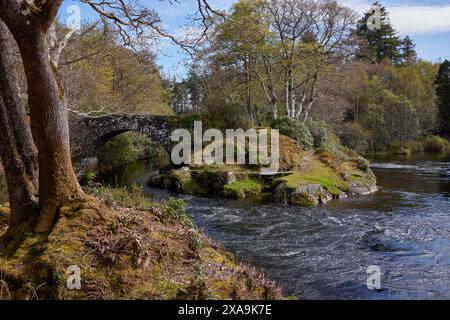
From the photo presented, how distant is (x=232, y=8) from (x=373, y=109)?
2599 centimetres

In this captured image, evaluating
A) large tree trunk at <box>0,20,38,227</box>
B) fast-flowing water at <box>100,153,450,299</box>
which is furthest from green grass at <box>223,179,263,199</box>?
large tree trunk at <box>0,20,38,227</box>

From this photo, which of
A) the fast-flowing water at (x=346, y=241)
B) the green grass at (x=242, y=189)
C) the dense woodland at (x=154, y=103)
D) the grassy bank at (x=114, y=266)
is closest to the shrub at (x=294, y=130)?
the dense woodland at (x=154, y=103)

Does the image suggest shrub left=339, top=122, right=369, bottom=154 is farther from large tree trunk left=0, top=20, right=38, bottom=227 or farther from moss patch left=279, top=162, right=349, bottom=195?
large tree trunk left=0, top=20, right=38, bottom=227

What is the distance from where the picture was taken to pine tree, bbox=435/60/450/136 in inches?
2120

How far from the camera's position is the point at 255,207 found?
1712cm

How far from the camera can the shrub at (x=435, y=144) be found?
4978cm

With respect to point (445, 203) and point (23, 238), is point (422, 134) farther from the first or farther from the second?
point (23, 238)

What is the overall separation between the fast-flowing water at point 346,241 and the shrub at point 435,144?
107ft

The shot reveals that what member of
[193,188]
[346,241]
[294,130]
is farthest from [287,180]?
[346,241]

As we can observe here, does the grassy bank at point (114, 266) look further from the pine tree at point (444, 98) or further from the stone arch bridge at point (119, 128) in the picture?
the pine tree at point (444, 98)

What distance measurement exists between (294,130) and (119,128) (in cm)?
1219

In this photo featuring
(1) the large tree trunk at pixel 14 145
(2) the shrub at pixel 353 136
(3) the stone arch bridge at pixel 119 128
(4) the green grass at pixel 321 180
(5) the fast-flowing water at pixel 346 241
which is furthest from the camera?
(2) the shrub at pixel 353 136

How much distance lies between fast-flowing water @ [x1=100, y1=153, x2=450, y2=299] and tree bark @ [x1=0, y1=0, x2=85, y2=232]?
4828 mm

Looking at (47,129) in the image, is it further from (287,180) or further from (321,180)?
(321,180)
